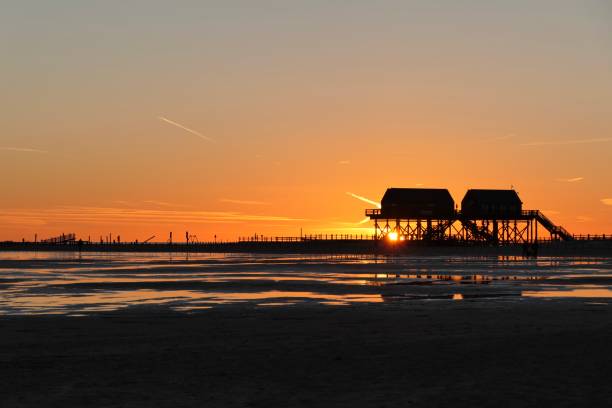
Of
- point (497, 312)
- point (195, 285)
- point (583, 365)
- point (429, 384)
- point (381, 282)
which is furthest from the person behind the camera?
point (381, 282)

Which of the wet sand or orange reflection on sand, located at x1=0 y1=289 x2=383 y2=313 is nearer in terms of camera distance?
the wet sand

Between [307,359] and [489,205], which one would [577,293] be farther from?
[489,205]

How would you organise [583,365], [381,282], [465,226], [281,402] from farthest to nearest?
[465,226], [381,282], [583,365], [281,402]

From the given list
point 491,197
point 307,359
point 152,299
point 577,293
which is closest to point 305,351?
point 307,359

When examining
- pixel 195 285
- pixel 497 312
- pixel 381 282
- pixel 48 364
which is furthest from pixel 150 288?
pixel 48 364

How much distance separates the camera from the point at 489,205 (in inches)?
5389

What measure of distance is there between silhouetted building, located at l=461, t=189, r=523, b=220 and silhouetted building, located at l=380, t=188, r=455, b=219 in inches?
129

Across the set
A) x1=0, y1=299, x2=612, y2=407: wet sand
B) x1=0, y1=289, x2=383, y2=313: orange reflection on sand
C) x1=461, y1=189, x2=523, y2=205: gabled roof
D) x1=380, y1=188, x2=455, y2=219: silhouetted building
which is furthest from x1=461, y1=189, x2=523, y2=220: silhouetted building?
x1=0, y1=299, x2=612, y2=407: wet sand

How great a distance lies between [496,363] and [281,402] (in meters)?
4.23

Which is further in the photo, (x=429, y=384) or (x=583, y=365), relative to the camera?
(x=583, y=365)

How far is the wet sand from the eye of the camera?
10344 millimetres

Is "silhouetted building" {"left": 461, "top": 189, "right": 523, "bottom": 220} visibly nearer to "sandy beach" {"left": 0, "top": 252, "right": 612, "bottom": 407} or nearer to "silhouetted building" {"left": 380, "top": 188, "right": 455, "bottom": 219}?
"silhouetted building" {"left": 380, "top": 188, "right": 455, "bottom": 219}

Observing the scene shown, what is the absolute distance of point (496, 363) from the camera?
1282 cm

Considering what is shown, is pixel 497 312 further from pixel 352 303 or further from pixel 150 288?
pixel 150 288
